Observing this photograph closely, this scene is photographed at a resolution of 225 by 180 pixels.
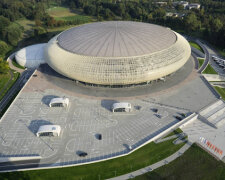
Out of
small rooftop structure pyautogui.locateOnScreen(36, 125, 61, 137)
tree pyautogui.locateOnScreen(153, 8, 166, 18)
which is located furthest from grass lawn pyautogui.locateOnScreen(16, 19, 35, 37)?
small rooftop structure pyautogui.locateOnScreen(36, 125, 61, 137)

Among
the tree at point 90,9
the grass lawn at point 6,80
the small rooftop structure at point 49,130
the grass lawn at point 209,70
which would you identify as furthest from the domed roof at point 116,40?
the tree at point 90,9

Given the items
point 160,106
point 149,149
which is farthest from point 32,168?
point 160,106

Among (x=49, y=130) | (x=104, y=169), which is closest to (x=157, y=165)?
(x=104, y=169)

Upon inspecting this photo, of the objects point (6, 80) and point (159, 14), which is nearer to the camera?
point (6, 80)

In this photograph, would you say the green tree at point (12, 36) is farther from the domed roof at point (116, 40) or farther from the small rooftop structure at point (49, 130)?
the small rooftop structure at point (49, 130)

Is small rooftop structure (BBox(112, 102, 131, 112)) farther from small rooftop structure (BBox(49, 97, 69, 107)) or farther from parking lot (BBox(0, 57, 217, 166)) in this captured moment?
small rooftop structure (BBox(49, 97, 69, 107))

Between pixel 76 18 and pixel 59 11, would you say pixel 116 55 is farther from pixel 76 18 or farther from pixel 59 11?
pixel 59 11

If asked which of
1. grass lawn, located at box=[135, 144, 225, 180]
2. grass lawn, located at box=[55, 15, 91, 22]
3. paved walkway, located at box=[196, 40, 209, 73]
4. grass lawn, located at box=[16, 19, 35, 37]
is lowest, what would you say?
grass lawn, located at box=[135, 144, 225, 180]
